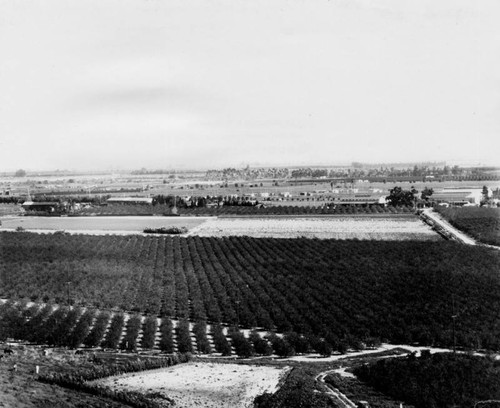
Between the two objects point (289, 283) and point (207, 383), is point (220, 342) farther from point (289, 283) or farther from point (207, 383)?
point (289, 283)

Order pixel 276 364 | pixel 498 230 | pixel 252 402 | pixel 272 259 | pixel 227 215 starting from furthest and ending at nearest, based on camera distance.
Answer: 1. pixel 227 215
2. pixel 498 230
3. pixel 272 259
4. pixel 276 364
5. pixel 252 402

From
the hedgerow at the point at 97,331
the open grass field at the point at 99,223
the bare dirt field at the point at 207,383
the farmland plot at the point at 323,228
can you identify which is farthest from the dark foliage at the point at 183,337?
the open grass field at the point at 99,223

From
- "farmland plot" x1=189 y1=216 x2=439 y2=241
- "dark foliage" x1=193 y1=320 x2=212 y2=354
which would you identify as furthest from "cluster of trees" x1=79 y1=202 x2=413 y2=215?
"dark foliage" x1=193 y1=320 x2=212 y2=354

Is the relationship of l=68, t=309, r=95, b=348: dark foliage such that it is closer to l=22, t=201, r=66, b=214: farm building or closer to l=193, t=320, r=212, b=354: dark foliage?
l=193, t=320, r=212, b=354: dark foliage

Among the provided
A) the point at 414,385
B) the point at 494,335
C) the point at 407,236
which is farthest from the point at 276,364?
the point at 407,236

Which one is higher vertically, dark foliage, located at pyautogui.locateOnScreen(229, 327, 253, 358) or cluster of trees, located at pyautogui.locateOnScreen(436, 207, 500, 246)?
cluster of trees, located at pyautogui.locateOnScreen(436, 207, 500, 246)

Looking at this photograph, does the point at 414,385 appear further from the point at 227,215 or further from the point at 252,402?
the point at 227,215

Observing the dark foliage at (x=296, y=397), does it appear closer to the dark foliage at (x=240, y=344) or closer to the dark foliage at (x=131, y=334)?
the dark foliage at (x=240, y=344)
